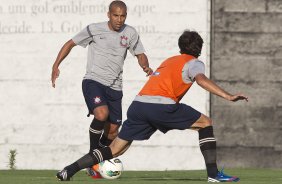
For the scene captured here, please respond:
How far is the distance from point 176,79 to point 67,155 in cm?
596

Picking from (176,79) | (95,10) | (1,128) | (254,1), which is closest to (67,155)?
(1,128)

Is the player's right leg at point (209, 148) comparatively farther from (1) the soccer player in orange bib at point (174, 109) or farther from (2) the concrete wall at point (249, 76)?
(2) the concrete wall at point (249, 76)

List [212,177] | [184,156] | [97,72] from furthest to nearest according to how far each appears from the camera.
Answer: [184,156] < [97,72] < [212,177]

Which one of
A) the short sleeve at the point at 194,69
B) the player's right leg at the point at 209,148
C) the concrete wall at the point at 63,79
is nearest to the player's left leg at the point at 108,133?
the player's right leg at the point at 209,148

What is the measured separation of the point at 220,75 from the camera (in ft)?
54.7

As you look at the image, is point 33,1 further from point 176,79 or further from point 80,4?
point 176,79

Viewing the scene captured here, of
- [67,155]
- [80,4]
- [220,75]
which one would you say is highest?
[80,4]

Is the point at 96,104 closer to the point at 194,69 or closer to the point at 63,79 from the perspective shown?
the point at 194,69

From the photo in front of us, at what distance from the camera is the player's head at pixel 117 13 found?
12650 millimetres

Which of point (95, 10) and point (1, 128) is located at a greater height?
point (95, 10)

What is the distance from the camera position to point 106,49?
514 inches

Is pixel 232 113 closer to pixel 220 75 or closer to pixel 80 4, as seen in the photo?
pixel 220 75

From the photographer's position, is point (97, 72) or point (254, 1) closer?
point (97, 72)

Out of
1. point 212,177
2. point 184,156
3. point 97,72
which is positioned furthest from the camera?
point 184,156
